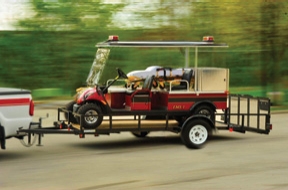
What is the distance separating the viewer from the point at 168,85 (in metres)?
12.6

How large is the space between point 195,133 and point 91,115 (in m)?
2.17

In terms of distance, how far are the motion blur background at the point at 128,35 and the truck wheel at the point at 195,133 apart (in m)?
6.92

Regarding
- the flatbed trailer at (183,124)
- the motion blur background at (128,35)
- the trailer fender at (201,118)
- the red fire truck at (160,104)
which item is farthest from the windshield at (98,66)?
the motion blur background at (128,35)

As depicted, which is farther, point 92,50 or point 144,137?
point 92,50

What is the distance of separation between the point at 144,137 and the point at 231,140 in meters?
1.94

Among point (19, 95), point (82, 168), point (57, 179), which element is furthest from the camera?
point (19, 95)

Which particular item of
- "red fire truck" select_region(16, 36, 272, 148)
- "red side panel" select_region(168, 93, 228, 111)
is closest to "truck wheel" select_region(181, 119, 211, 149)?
"red fire truck" select_region(16, 36, 272, 148)

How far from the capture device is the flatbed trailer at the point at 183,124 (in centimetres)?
1166

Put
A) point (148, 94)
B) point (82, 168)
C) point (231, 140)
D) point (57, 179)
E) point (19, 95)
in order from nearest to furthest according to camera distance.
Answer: point (57, 179) < point (82, 168) < point (19, 95) < point (148, 94) < point (231, 140)

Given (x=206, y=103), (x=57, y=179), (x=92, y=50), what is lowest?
(x=57, y=179)

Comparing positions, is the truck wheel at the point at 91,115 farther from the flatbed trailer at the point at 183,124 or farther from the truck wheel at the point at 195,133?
the truck wheel at the point at 195,133

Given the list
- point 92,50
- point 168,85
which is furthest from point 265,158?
point 92,50

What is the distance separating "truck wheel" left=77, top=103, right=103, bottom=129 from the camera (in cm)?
1169

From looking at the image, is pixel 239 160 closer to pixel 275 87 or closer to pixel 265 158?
pixel 265 158
